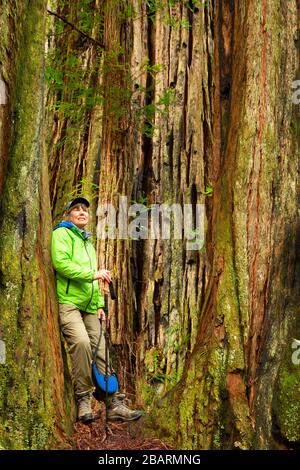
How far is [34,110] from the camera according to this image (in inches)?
208

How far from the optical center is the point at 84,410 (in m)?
5.53

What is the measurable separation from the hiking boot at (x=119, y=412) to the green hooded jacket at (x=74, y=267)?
0.75 m

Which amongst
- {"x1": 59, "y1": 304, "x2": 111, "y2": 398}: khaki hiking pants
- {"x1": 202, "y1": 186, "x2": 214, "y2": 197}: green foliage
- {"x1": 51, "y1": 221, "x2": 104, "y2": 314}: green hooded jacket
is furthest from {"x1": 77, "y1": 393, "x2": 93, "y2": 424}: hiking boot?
{"x1": 202, "y1": 186, "x2": 214, "y2": 197}: green foliage

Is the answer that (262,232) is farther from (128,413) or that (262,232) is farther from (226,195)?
(128,413)

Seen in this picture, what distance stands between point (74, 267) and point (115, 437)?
4.42 ft

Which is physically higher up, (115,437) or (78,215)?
(78,215)

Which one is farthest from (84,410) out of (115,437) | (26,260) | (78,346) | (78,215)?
(78,215)

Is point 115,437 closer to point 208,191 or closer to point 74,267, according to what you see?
point 74,267

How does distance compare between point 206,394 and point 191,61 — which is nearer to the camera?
point 206,394

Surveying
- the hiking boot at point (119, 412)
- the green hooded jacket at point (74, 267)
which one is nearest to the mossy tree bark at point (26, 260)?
the green hooded jacket at point (74, 267)

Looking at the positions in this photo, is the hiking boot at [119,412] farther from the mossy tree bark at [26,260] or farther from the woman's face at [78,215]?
the woman's face at [78,215]

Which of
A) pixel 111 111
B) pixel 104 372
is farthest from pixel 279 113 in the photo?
pixel 111 111

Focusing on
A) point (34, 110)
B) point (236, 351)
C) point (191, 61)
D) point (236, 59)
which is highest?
point (191, 61)

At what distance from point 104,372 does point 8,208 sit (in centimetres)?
163
